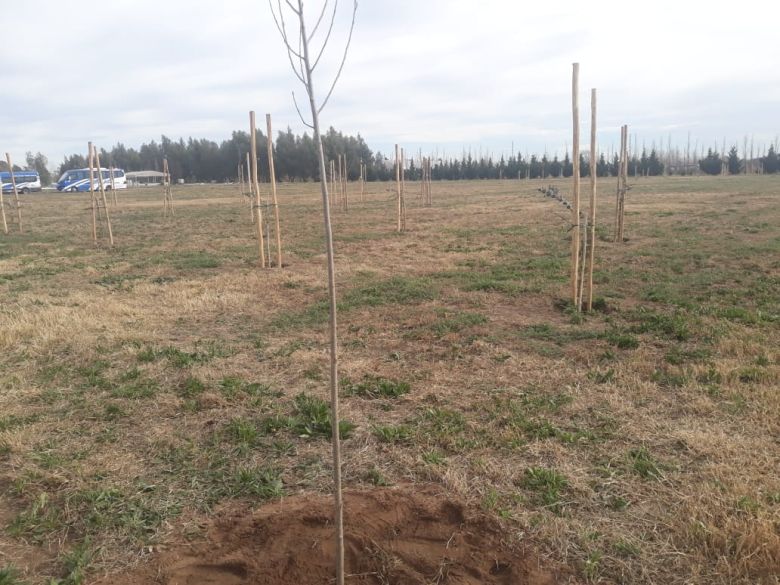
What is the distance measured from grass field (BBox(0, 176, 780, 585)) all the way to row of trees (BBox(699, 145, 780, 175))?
58376 millimetres

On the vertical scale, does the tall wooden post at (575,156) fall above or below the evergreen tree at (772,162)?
below

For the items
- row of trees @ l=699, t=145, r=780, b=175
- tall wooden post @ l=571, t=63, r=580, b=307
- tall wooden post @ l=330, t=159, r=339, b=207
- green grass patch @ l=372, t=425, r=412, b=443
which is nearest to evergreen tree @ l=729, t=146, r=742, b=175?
row of trees @ l=699, t=145, r=780, b=175

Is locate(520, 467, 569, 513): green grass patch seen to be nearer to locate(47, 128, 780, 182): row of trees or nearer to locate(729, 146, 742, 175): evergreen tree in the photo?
locate(47, 128, 780, 182): row of trees

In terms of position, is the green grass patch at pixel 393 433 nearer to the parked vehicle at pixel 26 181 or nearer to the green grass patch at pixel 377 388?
the green grass patch at pixel 377 388

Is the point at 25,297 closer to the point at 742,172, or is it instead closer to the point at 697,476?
the point at 697,476

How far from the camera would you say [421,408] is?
14.0 feet

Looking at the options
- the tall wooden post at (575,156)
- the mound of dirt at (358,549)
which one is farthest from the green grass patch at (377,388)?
the tall wooden post at (575,156)

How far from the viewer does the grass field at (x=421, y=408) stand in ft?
9.26

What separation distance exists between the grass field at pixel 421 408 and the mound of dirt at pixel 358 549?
14 centimetres

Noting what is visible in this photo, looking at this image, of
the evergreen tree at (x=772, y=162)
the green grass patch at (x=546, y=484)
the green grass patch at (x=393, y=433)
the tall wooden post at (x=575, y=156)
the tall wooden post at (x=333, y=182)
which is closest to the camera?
the green grass patch at (x=546, y=484)

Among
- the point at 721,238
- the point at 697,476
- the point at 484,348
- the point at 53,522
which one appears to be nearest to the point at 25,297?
the point at 53,522

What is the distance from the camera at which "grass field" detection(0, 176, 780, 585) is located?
2.82m

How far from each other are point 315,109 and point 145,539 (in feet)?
7.65

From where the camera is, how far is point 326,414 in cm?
408
